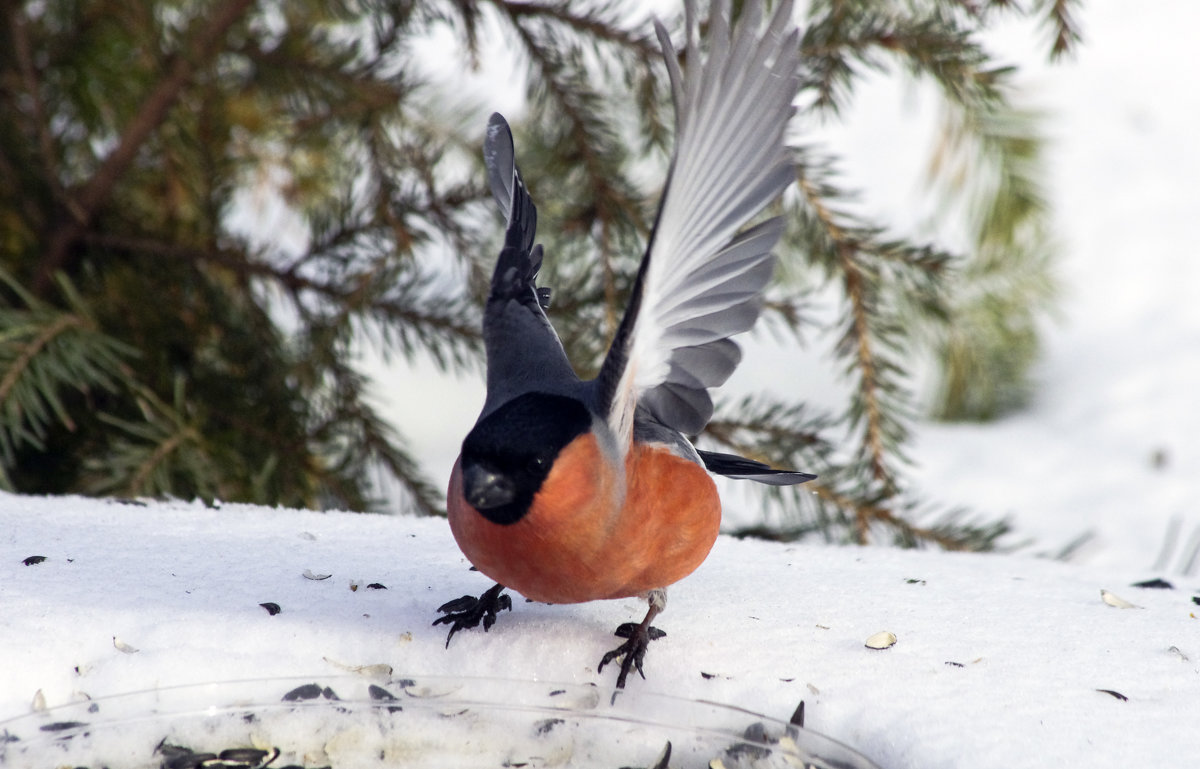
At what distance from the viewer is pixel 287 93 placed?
95.7 inches

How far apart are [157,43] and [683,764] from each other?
1933mm

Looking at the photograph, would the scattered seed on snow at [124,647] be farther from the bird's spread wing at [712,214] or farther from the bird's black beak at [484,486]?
the bird's spread wing at [712,214]

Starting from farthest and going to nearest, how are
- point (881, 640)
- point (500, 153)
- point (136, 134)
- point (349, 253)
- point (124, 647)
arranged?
point (136, 134) → point (349, 253) → point (500, 153) → point (881, 640) → point (124, 647)


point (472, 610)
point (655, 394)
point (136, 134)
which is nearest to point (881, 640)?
point (655, 394)

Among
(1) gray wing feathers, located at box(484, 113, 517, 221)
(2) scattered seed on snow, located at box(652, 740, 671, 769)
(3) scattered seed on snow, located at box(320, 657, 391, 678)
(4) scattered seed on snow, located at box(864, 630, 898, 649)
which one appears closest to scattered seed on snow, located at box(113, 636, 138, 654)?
(3) scattered seed on snow, located at box(320, 657, 391, 678)

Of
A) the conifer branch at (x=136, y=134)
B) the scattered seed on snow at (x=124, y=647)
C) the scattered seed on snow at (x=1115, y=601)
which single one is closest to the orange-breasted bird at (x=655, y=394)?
the scattered seed on snow at (x=124, y=647)

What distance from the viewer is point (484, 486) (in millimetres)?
1209

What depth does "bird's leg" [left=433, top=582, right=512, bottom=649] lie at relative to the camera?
1.45 metres

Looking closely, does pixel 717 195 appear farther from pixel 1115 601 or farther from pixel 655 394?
pixel 1115 601

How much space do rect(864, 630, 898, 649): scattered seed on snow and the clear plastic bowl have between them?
0.77 feet

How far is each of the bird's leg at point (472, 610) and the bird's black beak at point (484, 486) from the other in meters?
0.26

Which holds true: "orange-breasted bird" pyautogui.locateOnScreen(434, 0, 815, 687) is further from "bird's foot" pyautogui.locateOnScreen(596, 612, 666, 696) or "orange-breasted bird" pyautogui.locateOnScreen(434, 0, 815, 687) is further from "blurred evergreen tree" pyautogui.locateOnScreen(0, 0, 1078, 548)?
"blurred evergreen tree" pyautogui.locateOnScreen(0, 0, 1078, 548)

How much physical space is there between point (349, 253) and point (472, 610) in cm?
102

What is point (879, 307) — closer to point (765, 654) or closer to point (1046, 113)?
point (1046, 113)
